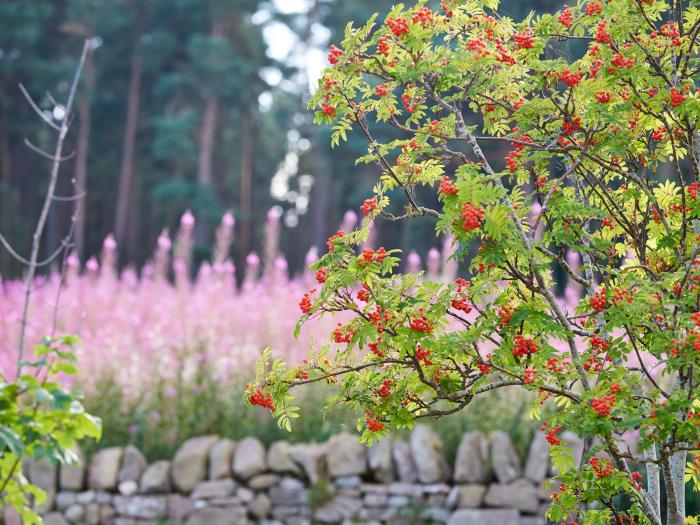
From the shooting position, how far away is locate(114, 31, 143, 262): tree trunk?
67.7 feet

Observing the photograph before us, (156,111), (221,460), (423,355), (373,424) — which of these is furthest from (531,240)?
(156,111)

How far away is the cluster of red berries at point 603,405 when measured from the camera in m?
2.13

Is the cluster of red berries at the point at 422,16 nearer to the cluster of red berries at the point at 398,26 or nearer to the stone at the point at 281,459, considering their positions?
the cluster of red berries at the point at 398,26

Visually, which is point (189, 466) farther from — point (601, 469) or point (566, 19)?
point (566, 19)

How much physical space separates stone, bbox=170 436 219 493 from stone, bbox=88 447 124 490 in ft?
1.41

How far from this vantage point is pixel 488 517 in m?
5.14

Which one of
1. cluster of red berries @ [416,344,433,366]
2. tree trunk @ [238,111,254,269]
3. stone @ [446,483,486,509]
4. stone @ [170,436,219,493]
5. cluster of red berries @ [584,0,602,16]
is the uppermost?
tree trunk @ [238,111,254,269]

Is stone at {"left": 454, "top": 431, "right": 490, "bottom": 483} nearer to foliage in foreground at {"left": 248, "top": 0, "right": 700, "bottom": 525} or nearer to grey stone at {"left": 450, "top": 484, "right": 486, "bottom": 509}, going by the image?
grey stone at {"left": 450, "top": 484, "right": 486, "bottom": 509}

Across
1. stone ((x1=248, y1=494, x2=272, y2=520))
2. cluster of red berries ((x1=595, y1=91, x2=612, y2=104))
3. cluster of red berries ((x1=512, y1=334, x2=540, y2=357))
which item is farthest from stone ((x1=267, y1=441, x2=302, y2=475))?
cluster of red berries ((x1=595, y1=91, x2=612, y2=104))

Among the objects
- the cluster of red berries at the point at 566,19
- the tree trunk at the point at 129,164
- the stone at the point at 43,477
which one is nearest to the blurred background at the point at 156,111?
the tree trunk at the point at 129,164

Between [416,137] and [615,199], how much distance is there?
31.2 inches

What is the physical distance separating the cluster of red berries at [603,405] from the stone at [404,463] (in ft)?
11.4

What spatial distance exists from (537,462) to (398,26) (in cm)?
357

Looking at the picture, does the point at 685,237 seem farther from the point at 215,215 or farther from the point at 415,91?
the point at 215,215
